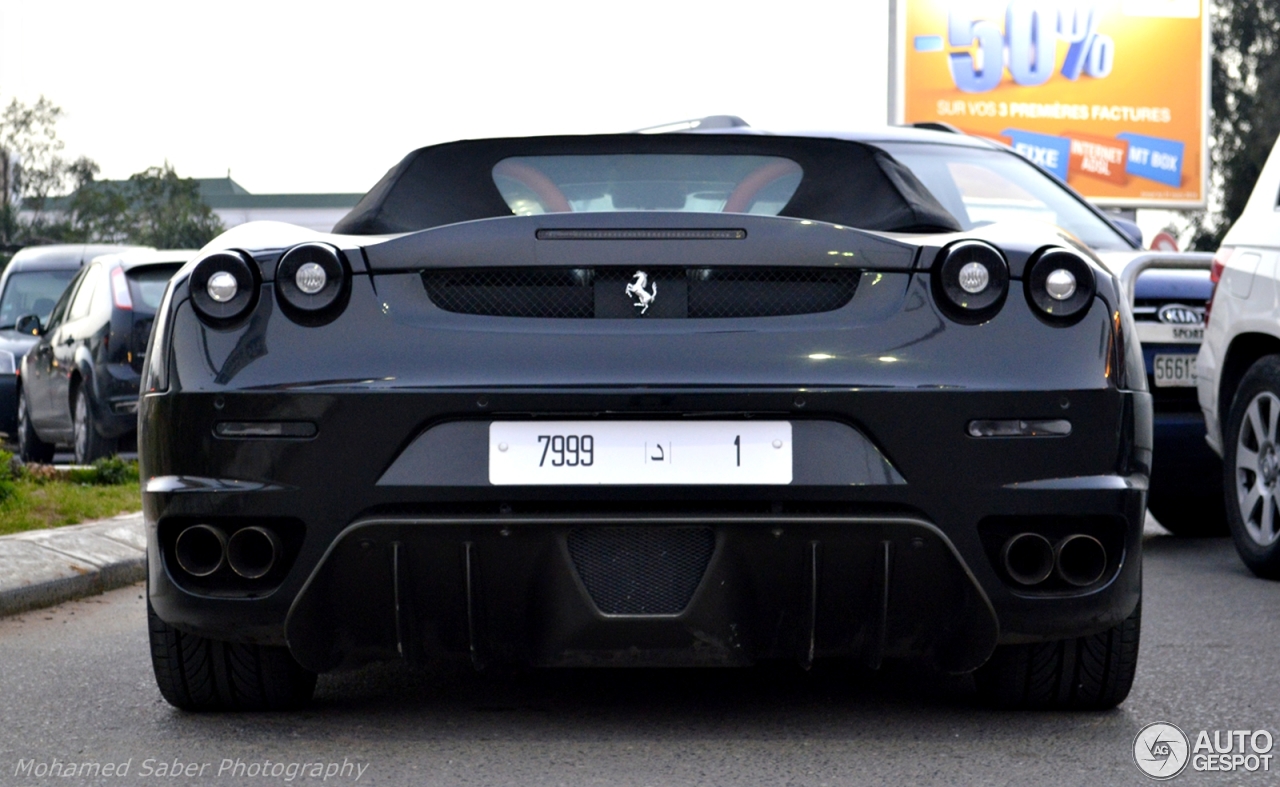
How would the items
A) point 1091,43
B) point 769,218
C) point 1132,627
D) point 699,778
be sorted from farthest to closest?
point 1091,43
point 1132,627
point 769,218
point 699,778

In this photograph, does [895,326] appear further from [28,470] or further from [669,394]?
[28,470]

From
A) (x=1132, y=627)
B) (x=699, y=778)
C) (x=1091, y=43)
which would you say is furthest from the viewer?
(x=1091, y=43)

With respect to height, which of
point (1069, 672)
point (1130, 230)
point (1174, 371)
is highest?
point (1130, 230)

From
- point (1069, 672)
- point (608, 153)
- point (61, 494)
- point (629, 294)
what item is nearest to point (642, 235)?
point (629, 294)

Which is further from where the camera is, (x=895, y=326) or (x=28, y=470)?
(x=28, y=470)

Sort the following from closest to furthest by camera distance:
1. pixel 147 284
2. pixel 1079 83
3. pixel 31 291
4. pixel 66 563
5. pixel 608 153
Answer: pixel 608 153 < pixel 66 563 < pixel 147 284 < pixel 31 291 < pixel 1079 83

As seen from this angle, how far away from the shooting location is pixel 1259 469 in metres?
6.68

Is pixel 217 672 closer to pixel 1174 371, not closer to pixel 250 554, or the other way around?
pixel 250 554

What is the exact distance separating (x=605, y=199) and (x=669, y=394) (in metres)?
1.00

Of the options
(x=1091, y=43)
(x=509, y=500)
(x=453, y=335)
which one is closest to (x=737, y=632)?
(x=509, y=500)

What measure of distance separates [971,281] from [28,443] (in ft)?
42.2

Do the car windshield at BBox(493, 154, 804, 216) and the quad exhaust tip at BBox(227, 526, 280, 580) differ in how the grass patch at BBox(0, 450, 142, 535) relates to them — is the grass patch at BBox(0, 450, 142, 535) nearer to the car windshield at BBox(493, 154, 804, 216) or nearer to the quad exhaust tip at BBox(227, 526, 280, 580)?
the car windshield at BBox(493, 154, 804, 216)

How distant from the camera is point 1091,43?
3011cm

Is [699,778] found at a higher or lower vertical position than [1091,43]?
lower
